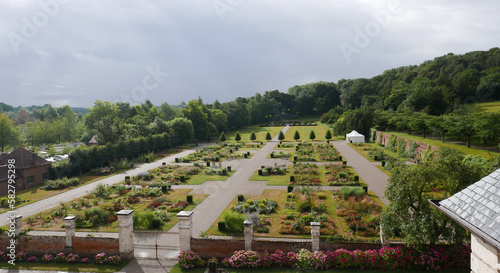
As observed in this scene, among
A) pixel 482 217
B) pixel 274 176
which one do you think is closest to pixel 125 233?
pixel 482 217

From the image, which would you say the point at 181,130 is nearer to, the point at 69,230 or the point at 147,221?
the point at 147,221

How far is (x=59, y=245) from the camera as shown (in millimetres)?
13984

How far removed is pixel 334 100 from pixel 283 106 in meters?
19.3

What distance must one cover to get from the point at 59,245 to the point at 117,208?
7074 mm

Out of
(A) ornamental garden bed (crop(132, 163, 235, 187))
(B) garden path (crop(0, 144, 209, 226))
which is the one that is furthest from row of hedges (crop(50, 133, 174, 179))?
(A) ornamental garden bed (crop(132, 163, 235, 187))

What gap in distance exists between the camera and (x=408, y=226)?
39.0 ft

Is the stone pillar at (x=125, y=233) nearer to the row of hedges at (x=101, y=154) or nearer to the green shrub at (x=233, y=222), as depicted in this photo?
the green shrub at (x=233, y=222)

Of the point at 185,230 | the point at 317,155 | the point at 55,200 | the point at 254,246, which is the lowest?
the point at 55,200

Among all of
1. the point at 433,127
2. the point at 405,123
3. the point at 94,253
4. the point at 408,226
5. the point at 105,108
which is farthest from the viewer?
the point at 105,108

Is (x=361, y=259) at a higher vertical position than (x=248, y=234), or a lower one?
lower

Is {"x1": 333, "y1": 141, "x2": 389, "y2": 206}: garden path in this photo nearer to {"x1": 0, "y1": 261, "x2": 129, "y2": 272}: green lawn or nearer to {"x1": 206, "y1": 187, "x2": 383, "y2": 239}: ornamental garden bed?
{"x1": 206, "y1": 187, "x2": 383, "y2": 239}: ornamental garden bed

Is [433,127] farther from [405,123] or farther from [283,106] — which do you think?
[283,106]

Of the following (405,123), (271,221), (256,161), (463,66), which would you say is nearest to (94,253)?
(271,221)

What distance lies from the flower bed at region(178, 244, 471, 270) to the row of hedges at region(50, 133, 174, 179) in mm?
26631
